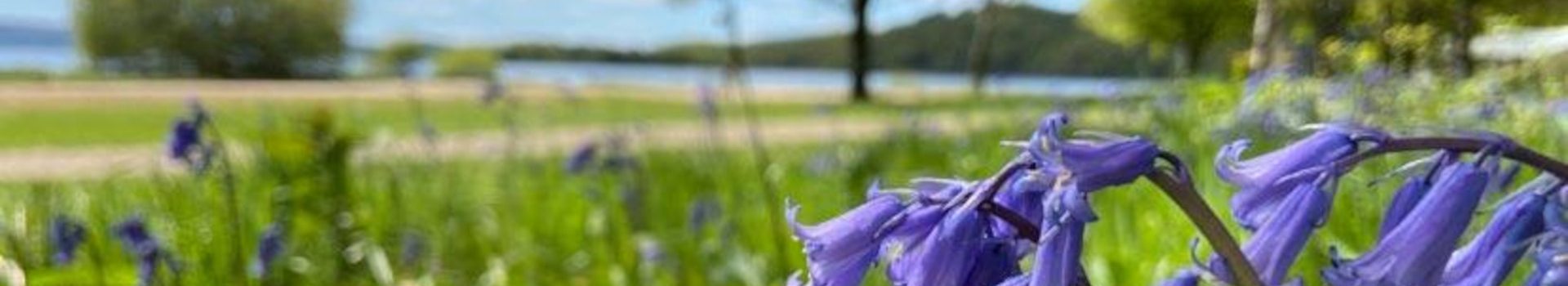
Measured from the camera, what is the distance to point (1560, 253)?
0.68m

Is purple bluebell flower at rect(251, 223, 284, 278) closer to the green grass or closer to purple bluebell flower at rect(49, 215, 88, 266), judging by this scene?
purple bluebell flower at rect(49, 215, 88, 266)

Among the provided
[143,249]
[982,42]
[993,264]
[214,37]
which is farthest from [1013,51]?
[214,37]

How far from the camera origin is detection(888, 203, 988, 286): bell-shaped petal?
0.70 meters

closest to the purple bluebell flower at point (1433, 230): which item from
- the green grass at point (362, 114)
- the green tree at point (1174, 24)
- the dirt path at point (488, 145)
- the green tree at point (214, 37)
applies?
the dirt path at point (488, 145)

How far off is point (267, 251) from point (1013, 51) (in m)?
8.36

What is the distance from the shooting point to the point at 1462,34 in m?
3.57

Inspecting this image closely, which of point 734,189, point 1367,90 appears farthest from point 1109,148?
point 734,189

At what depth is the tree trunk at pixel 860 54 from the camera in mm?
37562

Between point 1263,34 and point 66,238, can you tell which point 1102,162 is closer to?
point 66,238

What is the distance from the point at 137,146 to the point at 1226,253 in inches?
586

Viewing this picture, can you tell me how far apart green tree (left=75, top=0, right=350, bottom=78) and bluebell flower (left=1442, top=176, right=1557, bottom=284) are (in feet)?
167

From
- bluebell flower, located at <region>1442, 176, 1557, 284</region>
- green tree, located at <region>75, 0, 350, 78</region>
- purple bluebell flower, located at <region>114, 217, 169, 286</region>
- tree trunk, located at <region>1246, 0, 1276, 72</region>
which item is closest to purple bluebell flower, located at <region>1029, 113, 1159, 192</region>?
bluebell flower, located at <region>1442, 176, 1557, 284</region>

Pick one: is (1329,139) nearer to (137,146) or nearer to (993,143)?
(993,143)

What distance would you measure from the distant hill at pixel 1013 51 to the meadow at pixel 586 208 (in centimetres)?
36
